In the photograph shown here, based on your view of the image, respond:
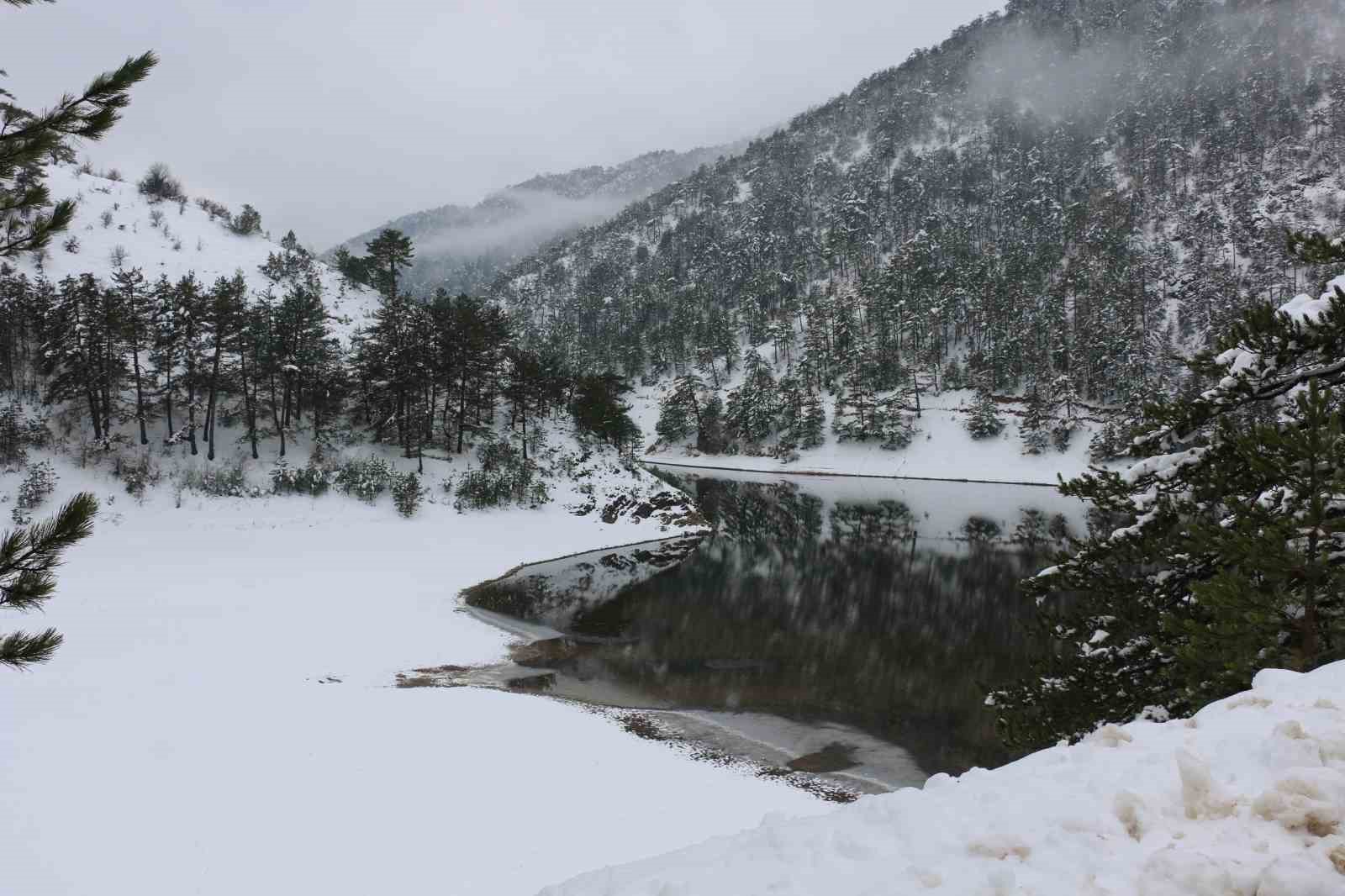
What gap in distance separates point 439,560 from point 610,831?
2214cm

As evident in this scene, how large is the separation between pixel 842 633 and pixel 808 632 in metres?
1.17

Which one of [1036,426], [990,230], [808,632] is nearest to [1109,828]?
[808,632]

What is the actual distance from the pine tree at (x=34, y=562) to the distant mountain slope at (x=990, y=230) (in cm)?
7326

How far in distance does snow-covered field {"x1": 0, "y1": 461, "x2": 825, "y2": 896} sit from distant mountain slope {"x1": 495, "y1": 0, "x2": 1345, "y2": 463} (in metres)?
64.4

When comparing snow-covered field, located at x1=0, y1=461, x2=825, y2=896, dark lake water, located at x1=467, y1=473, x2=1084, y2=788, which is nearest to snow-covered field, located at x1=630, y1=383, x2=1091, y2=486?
dark lake water, located at x1=467, y1=473, x2=1084, y2=788

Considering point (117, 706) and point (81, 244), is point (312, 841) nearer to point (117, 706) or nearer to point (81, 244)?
point (117, 706)

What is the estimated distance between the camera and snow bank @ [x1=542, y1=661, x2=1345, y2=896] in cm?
287

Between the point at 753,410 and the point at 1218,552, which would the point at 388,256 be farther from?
the point at 1218,552

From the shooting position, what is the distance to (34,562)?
179 inches

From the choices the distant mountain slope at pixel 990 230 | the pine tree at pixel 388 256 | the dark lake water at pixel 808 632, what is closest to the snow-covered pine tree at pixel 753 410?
the distant mountain slope at pixel 990 230

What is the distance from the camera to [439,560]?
30.1 meters

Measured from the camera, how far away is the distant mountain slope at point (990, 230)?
81.4 meters

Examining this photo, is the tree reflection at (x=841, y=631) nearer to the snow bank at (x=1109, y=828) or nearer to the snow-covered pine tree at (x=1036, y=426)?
the snow bank at (x=1109, y=828)

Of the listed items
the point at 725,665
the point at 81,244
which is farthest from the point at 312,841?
the point at 81,244
